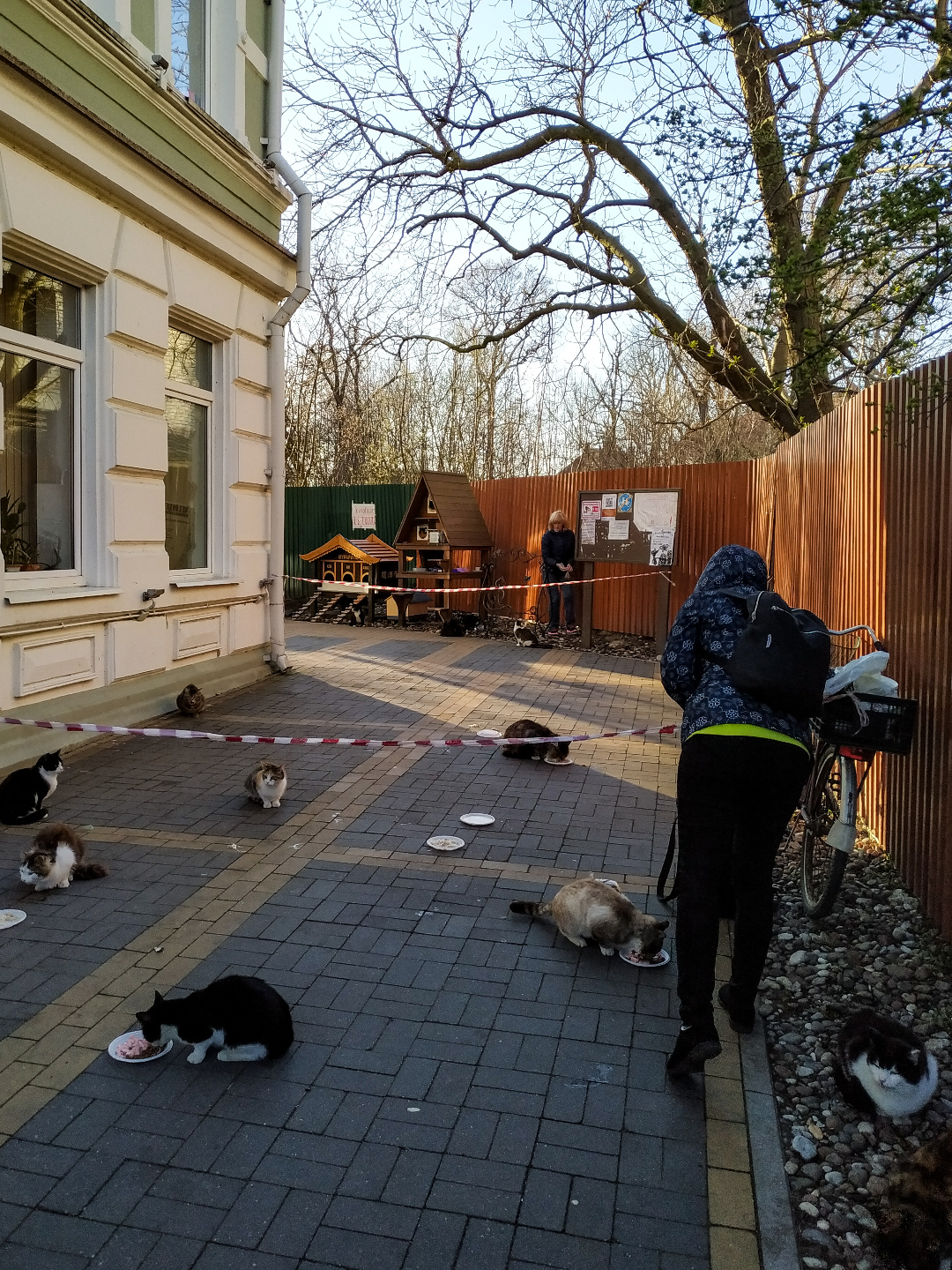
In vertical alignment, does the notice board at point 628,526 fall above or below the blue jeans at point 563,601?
above

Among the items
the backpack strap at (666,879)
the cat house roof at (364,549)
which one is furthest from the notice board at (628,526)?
the backpack strap at (666,879)

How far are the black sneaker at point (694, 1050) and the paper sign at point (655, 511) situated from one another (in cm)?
1138

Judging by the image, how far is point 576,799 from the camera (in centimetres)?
712

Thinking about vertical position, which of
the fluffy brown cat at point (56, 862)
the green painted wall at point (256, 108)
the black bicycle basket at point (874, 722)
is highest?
the green painted wall at point (256, 108)

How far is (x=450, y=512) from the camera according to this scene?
1691cm

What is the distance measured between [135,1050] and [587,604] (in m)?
12.2

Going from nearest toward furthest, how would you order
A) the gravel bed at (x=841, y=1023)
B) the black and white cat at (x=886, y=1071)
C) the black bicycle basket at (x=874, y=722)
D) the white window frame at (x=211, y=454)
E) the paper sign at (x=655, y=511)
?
the gravel bed at (x=841, y=1023)
the black and white cat at (x=886, y=1071)
the black bicycle basket at (x=874, y=722)
the white window frame at (x=211, y=454)
the paper sign at (x=655, y=511)

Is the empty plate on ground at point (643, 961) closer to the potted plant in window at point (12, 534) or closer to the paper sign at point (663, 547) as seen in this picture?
the potted plant in window at point (12, 534)

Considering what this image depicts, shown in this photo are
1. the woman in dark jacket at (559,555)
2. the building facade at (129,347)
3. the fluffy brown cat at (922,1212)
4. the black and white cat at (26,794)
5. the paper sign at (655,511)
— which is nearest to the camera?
the fluffy brown cat at (922,1212)

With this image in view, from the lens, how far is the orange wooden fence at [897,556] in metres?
4.73

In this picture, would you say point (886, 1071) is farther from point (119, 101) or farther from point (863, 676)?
point (119, 101)

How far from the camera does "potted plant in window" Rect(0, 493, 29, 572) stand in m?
7.81

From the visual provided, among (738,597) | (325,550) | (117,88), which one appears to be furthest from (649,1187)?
(325,550)

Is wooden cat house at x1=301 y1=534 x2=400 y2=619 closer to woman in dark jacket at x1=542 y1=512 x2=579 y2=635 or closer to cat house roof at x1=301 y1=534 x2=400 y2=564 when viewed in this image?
cat house roof at x1=301 y1=534 x2=400 y2=564
